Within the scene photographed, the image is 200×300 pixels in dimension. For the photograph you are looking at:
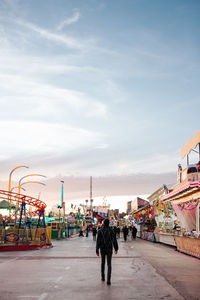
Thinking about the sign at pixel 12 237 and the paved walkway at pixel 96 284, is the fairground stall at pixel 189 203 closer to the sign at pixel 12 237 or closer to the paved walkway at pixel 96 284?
the paved walkway at pixel 96 284

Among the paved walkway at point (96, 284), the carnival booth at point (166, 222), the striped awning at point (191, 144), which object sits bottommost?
the paved walkway at point (96, 284)

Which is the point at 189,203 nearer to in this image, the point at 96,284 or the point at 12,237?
the point at 12,237

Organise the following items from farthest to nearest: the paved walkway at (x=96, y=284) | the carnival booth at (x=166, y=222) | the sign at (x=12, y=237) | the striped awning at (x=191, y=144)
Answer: the carnival booth at (x=166, y=222) → the sign at (x=12, y=237) → the striped awning at (x=191, y=144) → the paved walkway at (x=96, y=284)

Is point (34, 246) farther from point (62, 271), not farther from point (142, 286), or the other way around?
point (142, 286)

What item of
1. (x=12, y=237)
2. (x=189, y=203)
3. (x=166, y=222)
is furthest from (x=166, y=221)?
(x=12, y=237)

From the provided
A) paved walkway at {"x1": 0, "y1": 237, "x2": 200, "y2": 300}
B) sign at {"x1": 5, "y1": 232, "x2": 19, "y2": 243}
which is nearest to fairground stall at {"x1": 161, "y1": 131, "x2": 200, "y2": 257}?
paved walkway at {"x1": 0, "y1": 237, "x2": 200, "y2": 300}

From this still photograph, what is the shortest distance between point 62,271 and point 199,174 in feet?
31.2

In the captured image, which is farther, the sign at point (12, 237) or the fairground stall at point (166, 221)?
the fairground stall at point (166, 221)

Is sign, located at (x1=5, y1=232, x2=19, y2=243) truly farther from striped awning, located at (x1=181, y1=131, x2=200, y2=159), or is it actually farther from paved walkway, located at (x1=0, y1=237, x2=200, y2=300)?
striped awning, located at (x1=181, y1=131, x2=200, y2=159)

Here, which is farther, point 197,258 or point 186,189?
point 186,189

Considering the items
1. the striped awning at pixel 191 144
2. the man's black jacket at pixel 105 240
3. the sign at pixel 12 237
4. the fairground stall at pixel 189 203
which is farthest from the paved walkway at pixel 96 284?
the sign at pixel 12 237

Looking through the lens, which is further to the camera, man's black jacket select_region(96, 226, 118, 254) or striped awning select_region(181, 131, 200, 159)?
striped awning select_region(181, 131, 200, 159)

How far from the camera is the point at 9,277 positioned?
38.0ft

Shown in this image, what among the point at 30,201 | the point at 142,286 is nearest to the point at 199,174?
the point at 142,286
